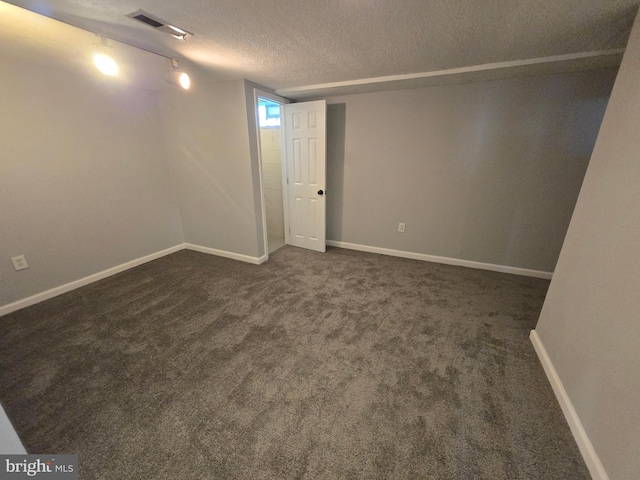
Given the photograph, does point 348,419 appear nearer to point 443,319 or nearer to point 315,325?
point 315,325

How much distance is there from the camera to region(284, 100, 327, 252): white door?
10.7 feet

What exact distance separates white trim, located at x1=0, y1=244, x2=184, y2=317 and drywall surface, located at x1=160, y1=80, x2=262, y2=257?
74 centimetres

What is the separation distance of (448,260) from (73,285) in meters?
4.53

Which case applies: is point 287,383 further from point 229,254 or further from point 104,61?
point 104,61

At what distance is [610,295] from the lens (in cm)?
123

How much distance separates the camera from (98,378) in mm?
1639

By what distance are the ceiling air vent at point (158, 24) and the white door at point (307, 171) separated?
180 centimetres

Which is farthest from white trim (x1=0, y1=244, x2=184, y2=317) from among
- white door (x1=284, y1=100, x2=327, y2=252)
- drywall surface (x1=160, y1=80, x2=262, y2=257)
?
white door (x1=284, y1=100, x2=327, y2=252)

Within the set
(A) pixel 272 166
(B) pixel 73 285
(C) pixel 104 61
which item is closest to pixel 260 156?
(A) pixel 272 166

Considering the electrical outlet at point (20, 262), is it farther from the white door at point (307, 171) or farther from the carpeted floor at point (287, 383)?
the white door at point (307, 171)

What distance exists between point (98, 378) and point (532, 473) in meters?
2.56

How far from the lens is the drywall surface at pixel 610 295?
1.06m

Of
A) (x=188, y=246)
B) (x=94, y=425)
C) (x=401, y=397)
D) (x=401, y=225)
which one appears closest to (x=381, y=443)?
(x=401, y=397)

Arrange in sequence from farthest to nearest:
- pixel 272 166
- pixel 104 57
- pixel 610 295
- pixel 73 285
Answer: pixel 272 166 < pixel 73 285 < pixel 104 57 < pixel 610 295
